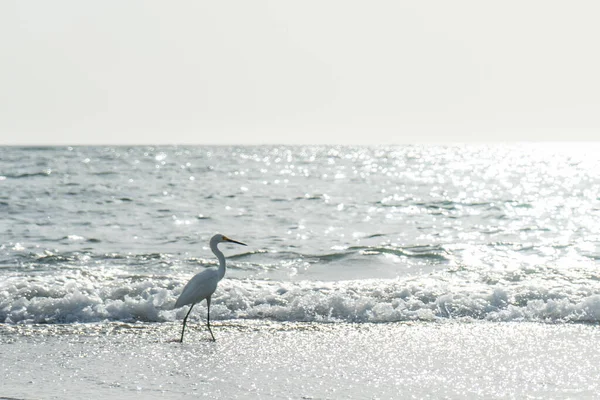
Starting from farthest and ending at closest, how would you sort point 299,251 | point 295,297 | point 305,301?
point 299,251, point 295,297, point 305,301

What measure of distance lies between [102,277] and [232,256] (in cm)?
319

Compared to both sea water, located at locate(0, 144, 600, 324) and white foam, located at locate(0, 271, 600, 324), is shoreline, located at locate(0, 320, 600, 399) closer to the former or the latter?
white foam, located at locate(0, 271, 600, 324)

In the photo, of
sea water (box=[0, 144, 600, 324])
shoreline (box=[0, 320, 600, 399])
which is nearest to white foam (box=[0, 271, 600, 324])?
sea water (box=[0, 144, 600, 324])

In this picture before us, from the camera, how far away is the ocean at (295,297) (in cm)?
660

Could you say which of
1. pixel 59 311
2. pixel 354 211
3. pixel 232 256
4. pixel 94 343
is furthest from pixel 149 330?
pixel 354 211

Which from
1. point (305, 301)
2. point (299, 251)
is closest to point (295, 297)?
point (305, 301)

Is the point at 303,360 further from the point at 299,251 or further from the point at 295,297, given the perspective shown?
the point at 299,251

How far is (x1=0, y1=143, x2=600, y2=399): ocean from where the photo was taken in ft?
21.6

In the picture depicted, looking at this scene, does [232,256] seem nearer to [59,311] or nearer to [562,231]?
[59,311]

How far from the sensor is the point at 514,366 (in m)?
7.03

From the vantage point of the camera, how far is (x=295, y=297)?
397 inches

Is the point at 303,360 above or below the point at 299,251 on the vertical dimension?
above

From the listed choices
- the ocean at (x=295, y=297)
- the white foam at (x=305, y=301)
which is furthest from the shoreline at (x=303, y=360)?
the white foam at (x=305, y=301)

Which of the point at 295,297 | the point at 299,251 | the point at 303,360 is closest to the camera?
the point at 303,360
